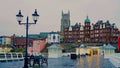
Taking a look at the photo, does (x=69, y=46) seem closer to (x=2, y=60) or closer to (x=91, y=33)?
(x=91, y=33)

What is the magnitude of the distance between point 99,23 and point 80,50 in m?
37.0

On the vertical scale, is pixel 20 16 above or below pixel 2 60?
above

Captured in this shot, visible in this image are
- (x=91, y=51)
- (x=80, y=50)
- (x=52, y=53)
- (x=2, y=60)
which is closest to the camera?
(x=2, y=60)

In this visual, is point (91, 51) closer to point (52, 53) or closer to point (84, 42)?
point (84, 42)

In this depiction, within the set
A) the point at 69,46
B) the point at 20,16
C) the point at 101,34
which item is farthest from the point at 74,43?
the point at 20,16

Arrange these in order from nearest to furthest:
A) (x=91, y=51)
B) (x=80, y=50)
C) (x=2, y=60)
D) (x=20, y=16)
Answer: (x=20, y=16) → (x=2, y=60) → (x=80, y=50) → (x=91, y=51)

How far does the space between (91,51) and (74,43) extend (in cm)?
2143

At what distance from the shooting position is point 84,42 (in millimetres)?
195875

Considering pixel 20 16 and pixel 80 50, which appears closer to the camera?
pixel 20 16

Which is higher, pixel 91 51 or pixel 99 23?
pixel 99 23

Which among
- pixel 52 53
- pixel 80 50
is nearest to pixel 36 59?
pixel 52 53

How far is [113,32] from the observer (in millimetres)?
188375

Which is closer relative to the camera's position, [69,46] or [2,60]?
[2,60]

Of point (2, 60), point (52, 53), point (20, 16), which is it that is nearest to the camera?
point (20, 16)
